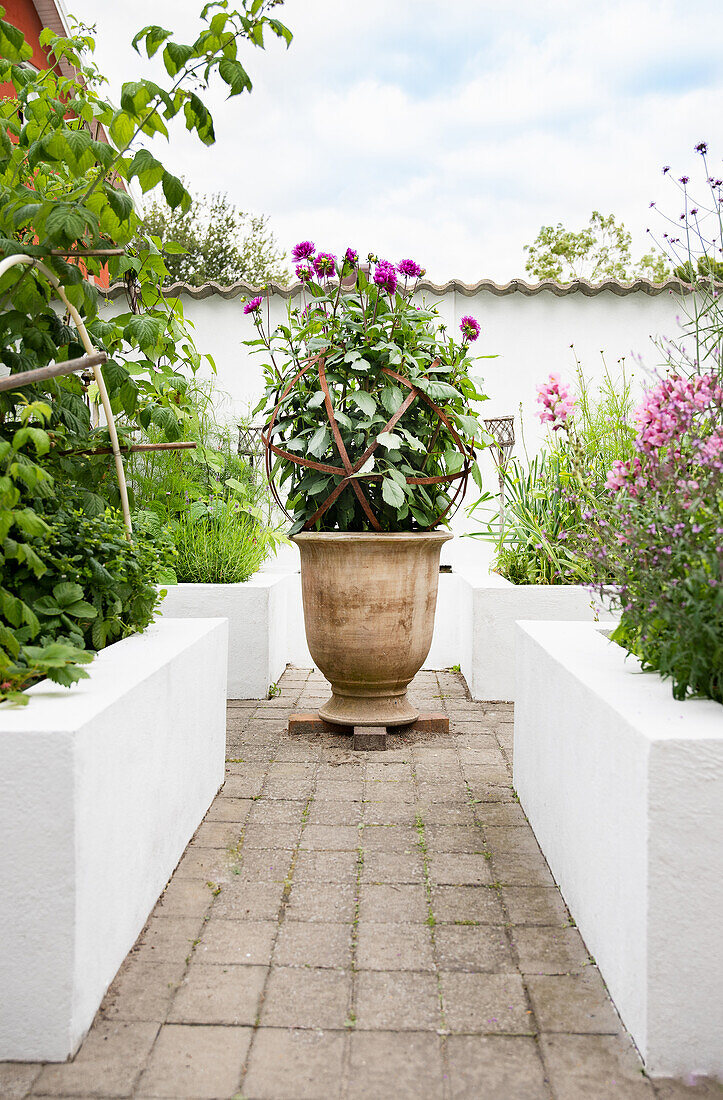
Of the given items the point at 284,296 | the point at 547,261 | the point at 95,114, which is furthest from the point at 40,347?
the point at 547,261

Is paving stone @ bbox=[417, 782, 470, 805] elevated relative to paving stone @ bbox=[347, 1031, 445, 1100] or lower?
lower

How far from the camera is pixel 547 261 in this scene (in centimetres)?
2642

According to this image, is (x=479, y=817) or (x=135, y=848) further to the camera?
(x=479, y=817)

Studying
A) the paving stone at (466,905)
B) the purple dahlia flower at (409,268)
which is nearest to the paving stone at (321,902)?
the paving stone at (466,905)

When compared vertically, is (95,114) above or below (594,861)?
above

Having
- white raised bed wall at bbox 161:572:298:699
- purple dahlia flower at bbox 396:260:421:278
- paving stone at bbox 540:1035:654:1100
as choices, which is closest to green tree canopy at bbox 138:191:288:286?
white raised bed wall at bbox 161:572:298:699

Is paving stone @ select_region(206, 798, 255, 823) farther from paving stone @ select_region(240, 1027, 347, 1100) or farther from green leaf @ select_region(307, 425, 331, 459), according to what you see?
green leaf @ select_region(307, 425, 331, 459)

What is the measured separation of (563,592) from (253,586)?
1546mm

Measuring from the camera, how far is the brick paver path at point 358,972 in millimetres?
1508

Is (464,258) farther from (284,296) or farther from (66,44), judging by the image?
(66,44)

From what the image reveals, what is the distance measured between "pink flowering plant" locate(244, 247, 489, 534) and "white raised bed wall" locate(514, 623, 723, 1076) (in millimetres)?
1700

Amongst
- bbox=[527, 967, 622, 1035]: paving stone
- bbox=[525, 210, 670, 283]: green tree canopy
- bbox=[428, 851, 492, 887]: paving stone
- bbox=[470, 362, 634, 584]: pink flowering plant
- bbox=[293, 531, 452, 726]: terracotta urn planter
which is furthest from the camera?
bbox=[525, 210, 670, 283]: green tree canopy

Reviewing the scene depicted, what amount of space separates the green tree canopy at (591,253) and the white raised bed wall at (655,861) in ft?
82.6

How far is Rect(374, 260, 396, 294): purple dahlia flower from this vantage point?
336cm
